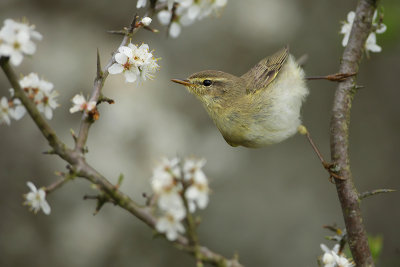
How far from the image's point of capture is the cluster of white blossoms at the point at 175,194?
4.76 ft

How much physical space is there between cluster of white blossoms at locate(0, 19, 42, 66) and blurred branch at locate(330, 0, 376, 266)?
5.43ft

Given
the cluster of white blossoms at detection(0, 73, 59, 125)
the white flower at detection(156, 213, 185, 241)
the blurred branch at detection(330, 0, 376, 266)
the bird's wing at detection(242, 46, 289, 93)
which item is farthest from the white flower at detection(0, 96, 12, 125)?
the bird's wing at detection(242, 46, 289, 93)

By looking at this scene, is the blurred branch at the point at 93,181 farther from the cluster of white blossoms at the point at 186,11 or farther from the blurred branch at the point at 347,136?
the blurred branch at the point at 347,136

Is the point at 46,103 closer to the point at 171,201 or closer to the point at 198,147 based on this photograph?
the point at 171,201

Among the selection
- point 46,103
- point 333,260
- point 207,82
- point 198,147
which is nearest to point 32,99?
point 46,103

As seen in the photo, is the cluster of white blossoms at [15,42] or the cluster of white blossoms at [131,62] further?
the cluster of white blossoms at [131,62]

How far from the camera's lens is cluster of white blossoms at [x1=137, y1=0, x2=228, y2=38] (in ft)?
6.08

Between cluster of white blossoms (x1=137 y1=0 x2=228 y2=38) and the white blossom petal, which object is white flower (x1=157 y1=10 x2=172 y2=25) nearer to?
cluster of white blossoms (x1=137 y1=0 x2=228 y2=38)

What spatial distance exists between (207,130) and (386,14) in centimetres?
332

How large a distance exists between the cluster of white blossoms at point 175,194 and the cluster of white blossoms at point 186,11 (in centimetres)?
67

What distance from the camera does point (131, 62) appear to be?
2.08m

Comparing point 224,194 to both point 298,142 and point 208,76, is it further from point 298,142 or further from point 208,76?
point 208,76

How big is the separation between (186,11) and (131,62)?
34 cm

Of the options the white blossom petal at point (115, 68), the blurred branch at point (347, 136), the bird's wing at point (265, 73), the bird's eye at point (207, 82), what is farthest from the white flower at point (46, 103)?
the bird's wing at point (265, 73)
